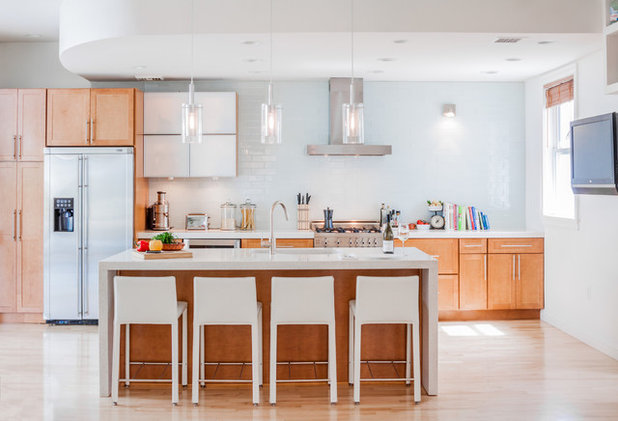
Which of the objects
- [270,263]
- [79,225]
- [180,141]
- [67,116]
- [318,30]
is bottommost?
[270,263]

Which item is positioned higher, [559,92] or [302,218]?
[559,92]

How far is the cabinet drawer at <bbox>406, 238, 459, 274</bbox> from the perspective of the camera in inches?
226

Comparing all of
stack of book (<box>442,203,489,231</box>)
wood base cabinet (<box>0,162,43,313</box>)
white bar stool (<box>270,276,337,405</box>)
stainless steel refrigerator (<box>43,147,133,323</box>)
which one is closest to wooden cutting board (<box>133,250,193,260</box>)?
white bar stool (<box>270,276,337,405</box>)

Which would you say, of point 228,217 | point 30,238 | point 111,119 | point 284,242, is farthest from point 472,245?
point 30,238

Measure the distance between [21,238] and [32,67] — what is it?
202 cm

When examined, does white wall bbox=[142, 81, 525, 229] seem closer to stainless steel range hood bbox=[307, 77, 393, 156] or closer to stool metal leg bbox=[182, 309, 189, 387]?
stainless steel range hood bbox=[307, 77, 393, 156]

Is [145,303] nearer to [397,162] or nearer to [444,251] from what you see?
[444,251]

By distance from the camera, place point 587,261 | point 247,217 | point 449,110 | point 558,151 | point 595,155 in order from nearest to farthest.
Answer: point 595,155
point 587,261
point 558,151
point 247,217
point 449,110

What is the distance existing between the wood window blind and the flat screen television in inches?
26.7

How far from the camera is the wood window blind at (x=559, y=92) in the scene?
209 inches

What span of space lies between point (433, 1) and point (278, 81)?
7.99ft

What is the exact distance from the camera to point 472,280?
226 inches

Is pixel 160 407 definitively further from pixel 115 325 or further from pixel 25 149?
pixel 25 149

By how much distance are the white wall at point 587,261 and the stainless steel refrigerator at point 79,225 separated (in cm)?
449
